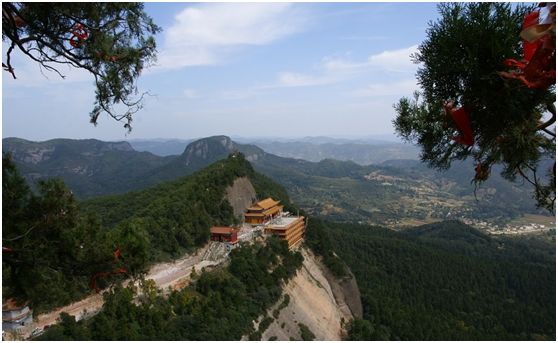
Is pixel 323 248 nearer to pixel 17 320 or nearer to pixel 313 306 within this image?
pixel 313 306

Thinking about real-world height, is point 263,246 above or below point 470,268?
above

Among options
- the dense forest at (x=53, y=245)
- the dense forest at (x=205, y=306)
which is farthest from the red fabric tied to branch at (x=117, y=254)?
the dense forest at (x=205, y=306)

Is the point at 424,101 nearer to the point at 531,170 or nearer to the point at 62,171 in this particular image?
the point at 531,170

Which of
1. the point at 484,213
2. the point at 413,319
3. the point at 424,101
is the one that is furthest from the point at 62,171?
the point at 424,101

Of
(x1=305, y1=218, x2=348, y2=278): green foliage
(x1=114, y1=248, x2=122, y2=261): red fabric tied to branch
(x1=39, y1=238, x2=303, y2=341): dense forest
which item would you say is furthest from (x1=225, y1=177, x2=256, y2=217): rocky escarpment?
(x1=114, y1=248, x2=122, y2=261): red fabric tied to branch

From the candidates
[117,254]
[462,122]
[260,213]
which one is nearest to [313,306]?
[260,213]

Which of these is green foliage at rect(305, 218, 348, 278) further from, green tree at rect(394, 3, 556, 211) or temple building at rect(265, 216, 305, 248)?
green tree at rect(394, 3, 556, 211)
